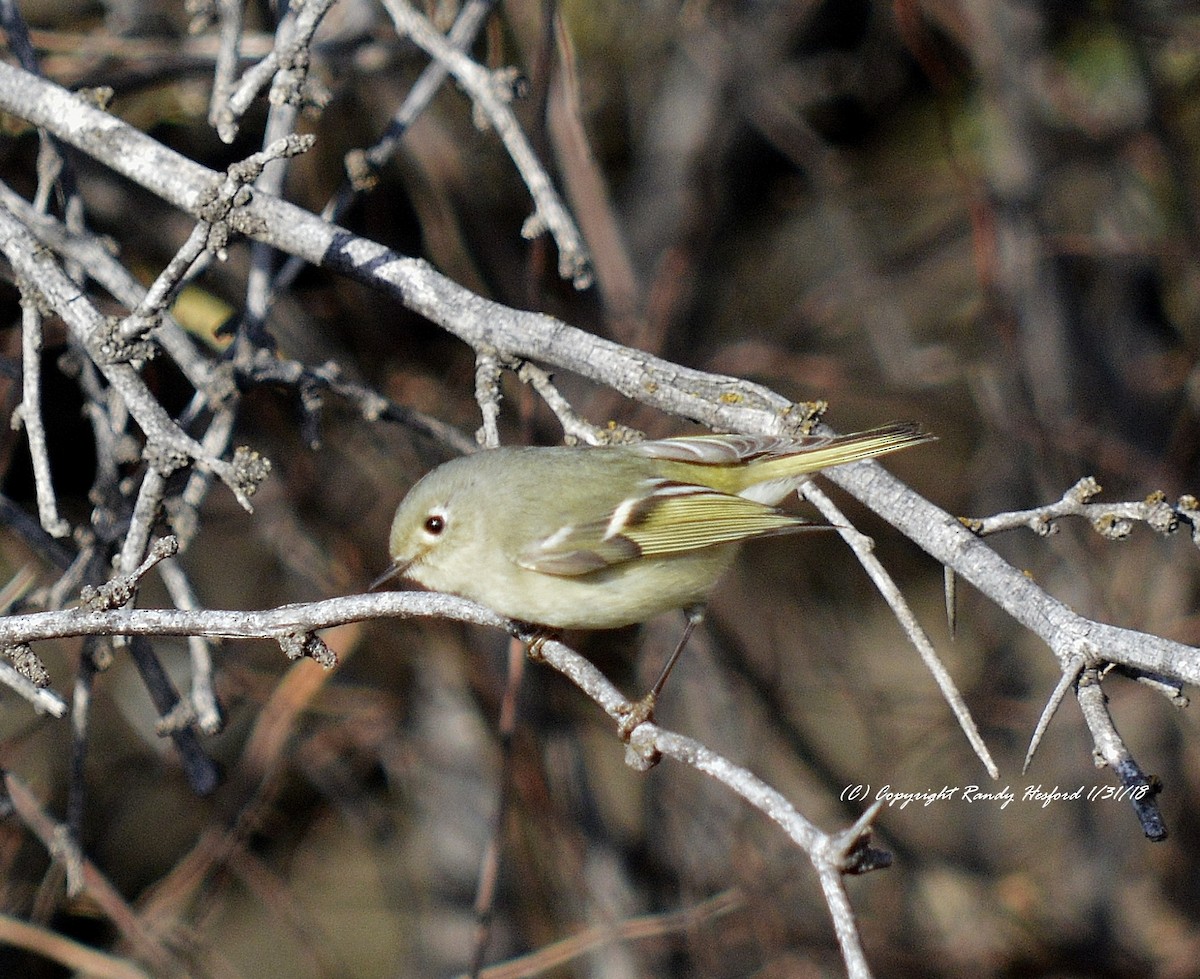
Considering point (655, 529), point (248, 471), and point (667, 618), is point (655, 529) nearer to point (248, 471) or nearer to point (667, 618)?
point (248, 471)

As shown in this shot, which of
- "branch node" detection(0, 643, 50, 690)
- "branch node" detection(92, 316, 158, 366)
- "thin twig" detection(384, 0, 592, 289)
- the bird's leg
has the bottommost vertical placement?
"branch node" detection(0, 643, 50, 690)

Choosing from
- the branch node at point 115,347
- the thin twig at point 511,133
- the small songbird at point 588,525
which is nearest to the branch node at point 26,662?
the branch node at point 115,347

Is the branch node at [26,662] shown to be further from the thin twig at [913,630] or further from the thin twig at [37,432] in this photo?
the thin twig at [913,630]

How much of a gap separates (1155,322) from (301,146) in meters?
4.26

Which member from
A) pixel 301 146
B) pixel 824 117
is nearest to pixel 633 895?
pixel 301 146

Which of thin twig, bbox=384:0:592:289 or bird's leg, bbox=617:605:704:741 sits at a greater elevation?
thin twig, bbox=384:0:592:289

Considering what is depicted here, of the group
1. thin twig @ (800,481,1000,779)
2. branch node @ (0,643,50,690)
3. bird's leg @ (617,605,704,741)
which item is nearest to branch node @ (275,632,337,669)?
branch node @ (0,643,50,690)

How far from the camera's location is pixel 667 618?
13.9 ft

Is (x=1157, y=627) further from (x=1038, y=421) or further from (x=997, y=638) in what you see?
(x=1038, y=421)

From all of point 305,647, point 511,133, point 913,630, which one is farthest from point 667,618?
point 305,647

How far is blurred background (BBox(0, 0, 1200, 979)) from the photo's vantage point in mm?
3898

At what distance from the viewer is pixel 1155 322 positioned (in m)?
4.82

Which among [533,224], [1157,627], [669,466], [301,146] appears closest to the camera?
[301,146]

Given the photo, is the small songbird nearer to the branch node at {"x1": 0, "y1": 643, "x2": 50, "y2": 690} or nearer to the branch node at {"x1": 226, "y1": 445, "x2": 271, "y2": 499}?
the branch node at {"x1": 226, "y1": 445, "x2": 271, "y2": 499}
